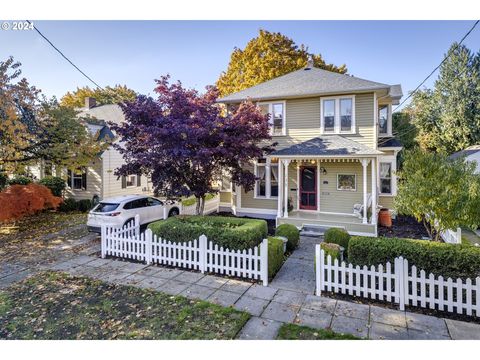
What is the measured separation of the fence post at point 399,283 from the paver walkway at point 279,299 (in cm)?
23

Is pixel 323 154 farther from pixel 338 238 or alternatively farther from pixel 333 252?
pixel 333 252

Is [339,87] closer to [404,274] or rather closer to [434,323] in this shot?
[404,274]

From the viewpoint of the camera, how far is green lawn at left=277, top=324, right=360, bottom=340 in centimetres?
416

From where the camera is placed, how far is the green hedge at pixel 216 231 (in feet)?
22.6

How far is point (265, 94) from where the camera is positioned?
13.3m

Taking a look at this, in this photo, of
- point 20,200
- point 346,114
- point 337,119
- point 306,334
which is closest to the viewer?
point 306,334

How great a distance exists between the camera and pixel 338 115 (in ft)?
40.8

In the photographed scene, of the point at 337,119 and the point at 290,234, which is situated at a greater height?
the point at 337,119

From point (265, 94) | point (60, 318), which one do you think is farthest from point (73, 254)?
point (265, 94)

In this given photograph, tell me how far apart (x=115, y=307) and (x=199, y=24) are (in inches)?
246

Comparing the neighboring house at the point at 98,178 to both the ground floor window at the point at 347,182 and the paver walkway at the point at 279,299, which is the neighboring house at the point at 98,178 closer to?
the paver walkway at the point at 279,299

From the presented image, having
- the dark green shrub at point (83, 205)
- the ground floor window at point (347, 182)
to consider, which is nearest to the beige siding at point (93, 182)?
the dark green shrub at point (83, 205)

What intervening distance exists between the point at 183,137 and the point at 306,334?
7010 millimetres

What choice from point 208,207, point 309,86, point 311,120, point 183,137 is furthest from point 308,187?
point 183,137
